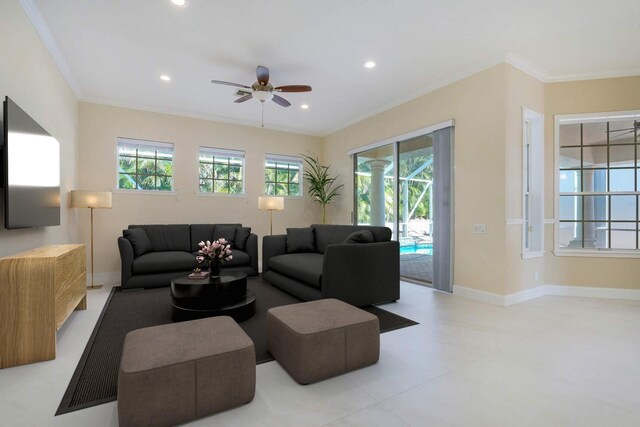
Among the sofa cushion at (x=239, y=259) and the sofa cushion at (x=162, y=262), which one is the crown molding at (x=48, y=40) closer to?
the sofa cushion at (x=162, y=262)

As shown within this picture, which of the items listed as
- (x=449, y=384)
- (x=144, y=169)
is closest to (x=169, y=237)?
(x=144, y=169)

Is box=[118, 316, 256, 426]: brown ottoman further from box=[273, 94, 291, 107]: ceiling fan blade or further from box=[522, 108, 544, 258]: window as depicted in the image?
box=[522, 108, 544, 258]: window

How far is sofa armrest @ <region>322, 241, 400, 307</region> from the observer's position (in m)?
3.24

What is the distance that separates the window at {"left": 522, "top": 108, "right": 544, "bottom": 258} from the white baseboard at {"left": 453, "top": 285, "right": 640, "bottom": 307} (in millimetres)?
538

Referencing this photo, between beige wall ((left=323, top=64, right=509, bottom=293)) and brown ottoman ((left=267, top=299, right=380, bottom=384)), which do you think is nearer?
brown ottoman ((left=267, top=299, right=380, bottom=384))

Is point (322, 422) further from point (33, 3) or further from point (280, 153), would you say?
point (280, 153)

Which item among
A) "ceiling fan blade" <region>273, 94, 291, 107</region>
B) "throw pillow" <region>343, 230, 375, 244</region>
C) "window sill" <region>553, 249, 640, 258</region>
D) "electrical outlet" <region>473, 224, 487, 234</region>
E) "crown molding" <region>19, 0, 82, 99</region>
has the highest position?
"crown molding" <region>19, 0, 82, 99</region>

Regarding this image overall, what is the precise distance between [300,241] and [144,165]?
126 inches

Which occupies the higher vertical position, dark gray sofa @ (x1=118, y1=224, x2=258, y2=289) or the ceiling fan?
the ceiling fan

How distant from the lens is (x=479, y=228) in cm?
384

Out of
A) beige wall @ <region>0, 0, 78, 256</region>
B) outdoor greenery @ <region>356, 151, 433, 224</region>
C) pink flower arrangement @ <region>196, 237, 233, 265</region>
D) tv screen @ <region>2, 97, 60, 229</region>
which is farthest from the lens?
outdoor greenery @ <region>356, 151, 433, 224</region>

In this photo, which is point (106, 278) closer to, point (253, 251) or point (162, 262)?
point (162, 262)

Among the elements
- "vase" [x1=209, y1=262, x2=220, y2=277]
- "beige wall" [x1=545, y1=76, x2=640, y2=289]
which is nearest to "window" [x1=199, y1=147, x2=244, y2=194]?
"vase" [x1=209, y1=262, x2=220, y2=277]

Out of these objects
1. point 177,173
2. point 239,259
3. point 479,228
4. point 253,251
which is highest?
point 177,173
